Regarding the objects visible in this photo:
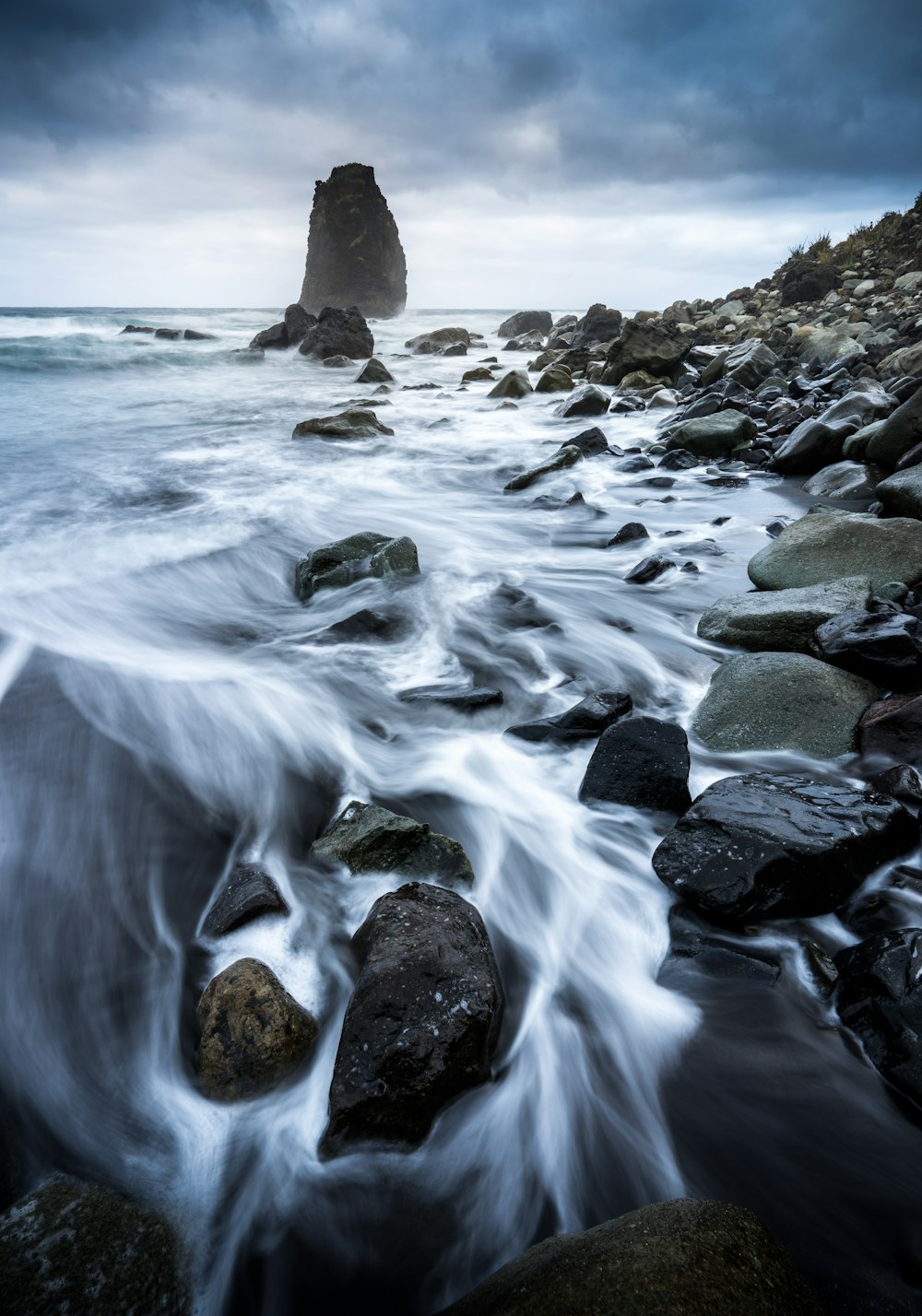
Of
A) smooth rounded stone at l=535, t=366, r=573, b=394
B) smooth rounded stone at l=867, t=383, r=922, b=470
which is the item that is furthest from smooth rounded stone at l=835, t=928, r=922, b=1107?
smooth rounded stone at l=535, t=366, r=573, b=394

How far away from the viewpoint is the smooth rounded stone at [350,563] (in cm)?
504

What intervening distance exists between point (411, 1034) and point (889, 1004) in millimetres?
1197

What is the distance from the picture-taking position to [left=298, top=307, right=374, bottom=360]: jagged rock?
23109 mm

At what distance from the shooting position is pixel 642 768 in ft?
8.96

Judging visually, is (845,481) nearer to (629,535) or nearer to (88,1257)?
(629,535)

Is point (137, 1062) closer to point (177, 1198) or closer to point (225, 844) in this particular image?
point (177, 1198)

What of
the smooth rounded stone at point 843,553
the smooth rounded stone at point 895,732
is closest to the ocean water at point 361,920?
the smooth rounded stone at point 895,732

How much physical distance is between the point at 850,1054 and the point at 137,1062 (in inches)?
75.0

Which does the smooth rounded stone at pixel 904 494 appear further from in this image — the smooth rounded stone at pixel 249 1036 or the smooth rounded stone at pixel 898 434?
the smooth rounded stone at pixel 249 1036

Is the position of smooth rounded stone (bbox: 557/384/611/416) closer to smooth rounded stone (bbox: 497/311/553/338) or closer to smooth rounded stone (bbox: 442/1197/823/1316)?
smooth rounded stone (bbox: 442/1197/823/1316)

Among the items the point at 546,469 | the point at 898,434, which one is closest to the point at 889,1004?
the point at 898,434

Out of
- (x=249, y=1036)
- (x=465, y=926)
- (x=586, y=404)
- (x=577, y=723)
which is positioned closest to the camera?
(x=249, y=1036)

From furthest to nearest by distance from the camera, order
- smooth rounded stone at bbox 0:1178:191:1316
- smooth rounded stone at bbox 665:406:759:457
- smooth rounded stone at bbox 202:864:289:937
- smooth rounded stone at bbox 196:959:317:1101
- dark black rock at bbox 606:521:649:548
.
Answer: smooth rounded stone at bbox 665:406:759:457 → dark black rock at bbox 606:521:649:548 → smooth rounded stone at bbox 202:864:289:937 → smooth rounded stone at bbox 196:959:317:1101 → smooth rounded stone at bbox 0:1178:191:1316

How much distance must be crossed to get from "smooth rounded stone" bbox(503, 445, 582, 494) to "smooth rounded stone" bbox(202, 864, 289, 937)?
683 cm
